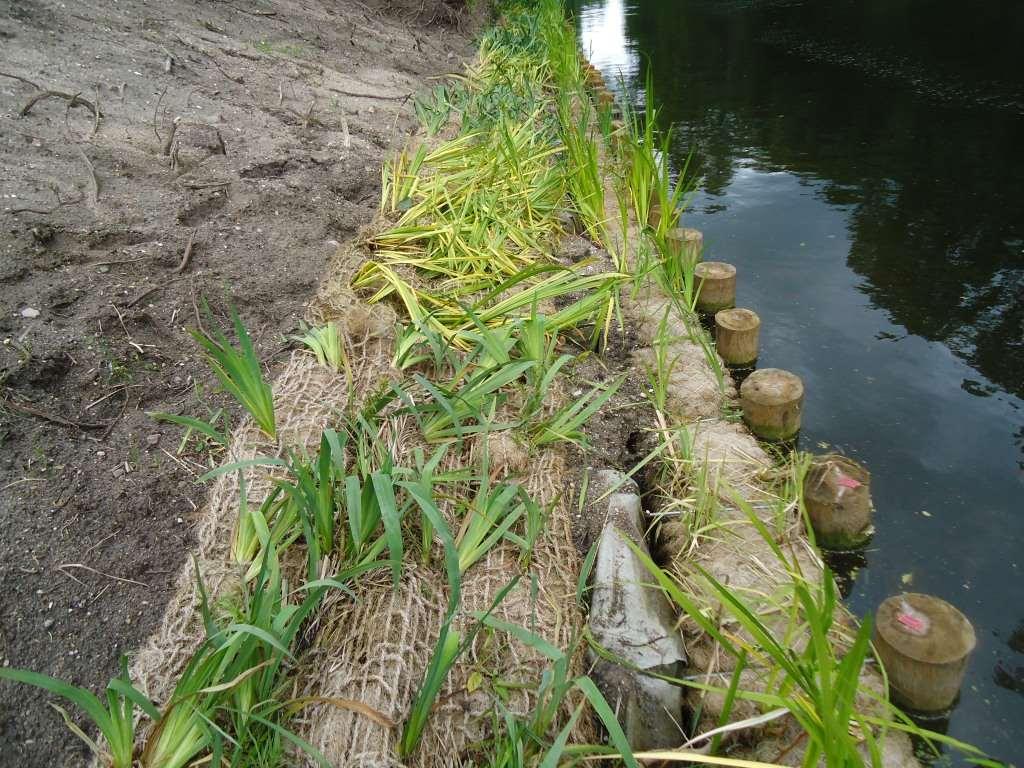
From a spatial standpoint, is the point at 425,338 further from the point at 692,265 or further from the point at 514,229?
the point at 692,265

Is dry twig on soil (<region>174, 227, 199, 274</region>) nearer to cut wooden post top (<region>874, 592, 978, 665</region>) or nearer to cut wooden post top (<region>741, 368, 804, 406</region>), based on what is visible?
cut wooden post top (<region>741, 368, 804, 406</region>)

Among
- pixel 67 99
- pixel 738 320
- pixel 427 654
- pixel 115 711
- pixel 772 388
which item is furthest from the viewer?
pixel 67 99

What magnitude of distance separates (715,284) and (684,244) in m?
0.21

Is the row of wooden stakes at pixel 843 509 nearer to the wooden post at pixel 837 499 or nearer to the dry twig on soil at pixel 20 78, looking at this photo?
the wooden post at pixel 837 499

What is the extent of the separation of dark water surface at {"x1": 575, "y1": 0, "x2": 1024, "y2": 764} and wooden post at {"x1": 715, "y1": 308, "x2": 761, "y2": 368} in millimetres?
319

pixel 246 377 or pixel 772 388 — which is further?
pixel 772 388

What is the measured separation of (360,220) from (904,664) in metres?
2.50

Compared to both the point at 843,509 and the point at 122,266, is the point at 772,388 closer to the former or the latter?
the point at 843,509

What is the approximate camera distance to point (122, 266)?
218 cm

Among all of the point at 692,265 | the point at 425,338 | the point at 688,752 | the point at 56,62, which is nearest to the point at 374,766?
the point at 688,752

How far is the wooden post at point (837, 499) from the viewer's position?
1720 mm

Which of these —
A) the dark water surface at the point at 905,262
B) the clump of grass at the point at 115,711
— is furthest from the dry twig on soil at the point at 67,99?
the clump of grass at the point at 115,711

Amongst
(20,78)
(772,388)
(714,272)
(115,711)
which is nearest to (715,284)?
(714,272)

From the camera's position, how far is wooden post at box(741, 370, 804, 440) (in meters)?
2.00
